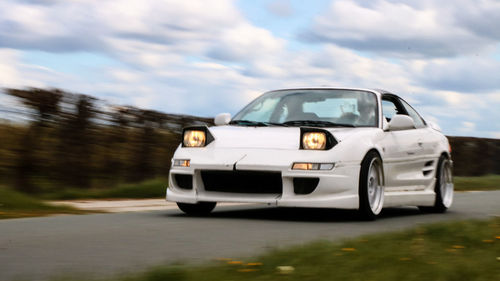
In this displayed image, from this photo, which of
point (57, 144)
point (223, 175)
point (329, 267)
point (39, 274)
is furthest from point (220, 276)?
point (57, 144)

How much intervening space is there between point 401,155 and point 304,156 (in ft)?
6.01

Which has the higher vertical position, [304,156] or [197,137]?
[197,137]

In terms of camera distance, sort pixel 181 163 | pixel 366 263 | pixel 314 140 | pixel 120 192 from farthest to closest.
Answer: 1. pixel 120 192
2. pixel 181 163
3. pixel 314 140
4. pixel 366 263

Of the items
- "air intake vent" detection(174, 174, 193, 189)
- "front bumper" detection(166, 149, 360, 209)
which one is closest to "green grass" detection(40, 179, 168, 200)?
"air intake vent" detection(174, 174, 193, 189)

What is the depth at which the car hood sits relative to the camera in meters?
8.15

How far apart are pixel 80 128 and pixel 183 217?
425 cm

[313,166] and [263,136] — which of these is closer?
[313,166]

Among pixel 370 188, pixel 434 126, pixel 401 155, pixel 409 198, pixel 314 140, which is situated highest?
pixel 434 126

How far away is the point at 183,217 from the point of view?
27.8ft

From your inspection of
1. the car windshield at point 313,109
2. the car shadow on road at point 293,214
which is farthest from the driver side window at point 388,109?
the car shadow on road at point 293,214

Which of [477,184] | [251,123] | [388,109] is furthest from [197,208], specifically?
[477,184]

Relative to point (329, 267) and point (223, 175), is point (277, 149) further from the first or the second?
point (329, 267)

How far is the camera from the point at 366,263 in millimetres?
4809

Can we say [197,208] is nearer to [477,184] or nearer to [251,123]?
[251,123]
